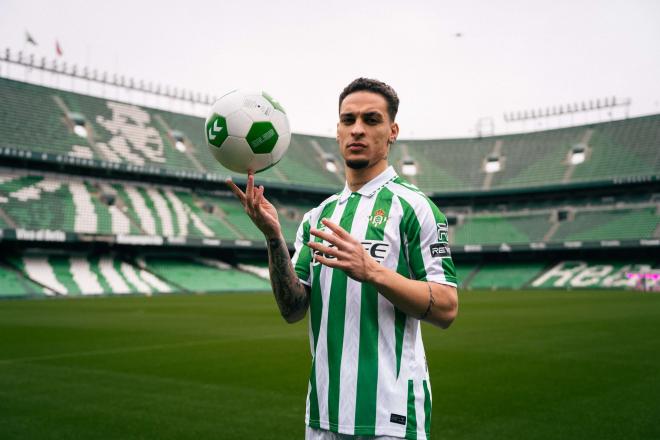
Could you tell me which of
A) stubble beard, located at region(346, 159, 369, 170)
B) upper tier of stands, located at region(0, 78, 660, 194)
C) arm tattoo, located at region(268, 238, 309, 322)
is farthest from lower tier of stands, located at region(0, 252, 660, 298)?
stubble beard, located at region(346, 159, 369, 170)

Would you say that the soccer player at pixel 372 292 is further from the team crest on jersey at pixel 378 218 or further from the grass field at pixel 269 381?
the grass field at pixel 269 381

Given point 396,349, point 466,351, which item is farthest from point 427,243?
point 466,351

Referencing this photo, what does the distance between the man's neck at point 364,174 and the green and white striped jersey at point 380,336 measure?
121 mm

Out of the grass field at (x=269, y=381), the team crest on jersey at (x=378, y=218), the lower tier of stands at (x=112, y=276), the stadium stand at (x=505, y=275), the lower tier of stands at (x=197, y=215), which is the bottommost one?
the grass field at (x=269, y=381)

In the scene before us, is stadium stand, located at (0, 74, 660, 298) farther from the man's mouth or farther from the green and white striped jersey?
the man's mouth

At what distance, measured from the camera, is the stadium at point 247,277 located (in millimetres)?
6652

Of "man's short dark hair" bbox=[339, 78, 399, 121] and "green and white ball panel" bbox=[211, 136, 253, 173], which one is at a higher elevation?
"man's short dark hair" bbox=[339, 78, 399, 121]

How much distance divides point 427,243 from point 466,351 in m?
8.96

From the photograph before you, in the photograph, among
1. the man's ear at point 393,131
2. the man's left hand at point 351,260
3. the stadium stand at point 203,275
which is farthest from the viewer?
the stadium stand at point 203,275

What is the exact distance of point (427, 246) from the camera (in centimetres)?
250

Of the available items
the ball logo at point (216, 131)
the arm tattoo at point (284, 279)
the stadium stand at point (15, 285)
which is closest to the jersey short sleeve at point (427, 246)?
the arm tattoo at point (284, 279)

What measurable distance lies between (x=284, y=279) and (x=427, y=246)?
26.2 inches

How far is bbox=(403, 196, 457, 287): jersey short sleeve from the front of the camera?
248cm

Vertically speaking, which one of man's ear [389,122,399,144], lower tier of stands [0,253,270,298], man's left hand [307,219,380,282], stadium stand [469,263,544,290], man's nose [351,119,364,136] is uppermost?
stadium stand [469,263,544,290]
